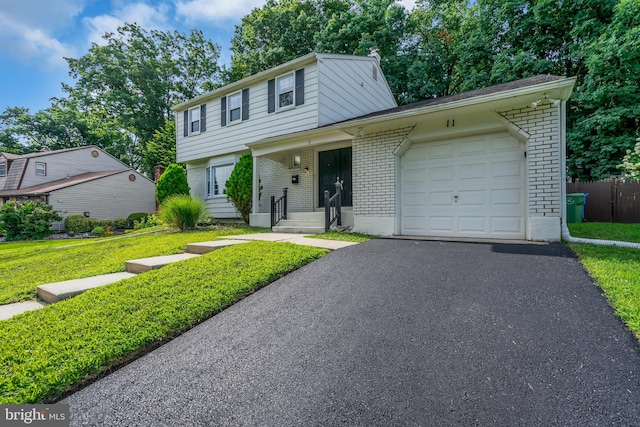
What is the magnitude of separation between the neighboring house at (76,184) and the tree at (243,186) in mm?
12632

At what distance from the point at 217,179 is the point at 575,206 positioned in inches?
509

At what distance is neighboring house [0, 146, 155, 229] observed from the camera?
17.1 meters

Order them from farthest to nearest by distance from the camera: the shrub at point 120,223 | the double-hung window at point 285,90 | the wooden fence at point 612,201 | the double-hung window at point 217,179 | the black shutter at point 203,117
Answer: the shrub at point 120,223
the black shutter at point 203,117
the double-hung window at point 217,179
the double-hung window at point 285,90
the wooden fence at point 612,201

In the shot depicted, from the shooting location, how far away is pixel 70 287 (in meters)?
3.54

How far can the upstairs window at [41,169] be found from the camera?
774 inches

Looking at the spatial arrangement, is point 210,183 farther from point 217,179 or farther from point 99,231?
point 99,231

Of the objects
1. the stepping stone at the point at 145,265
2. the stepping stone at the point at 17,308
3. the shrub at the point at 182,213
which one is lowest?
the stepping stone at the point at 17,308

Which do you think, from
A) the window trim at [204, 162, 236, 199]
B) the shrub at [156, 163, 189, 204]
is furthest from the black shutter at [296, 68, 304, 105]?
the shrub at [156, 163, 189, 204]

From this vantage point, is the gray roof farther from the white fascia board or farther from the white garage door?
the white garage door

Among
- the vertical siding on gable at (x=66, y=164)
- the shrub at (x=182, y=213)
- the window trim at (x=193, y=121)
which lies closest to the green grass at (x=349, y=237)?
the shrub at (x=182, y=213)

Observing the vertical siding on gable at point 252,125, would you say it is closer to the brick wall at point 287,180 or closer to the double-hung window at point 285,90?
the double-hung window at point 285,90

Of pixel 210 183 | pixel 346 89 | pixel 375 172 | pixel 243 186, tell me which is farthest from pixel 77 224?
pixel 375 172

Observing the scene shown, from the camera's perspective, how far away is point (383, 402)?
5.49 feet

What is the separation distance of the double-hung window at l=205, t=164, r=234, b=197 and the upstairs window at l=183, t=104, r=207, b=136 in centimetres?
193
